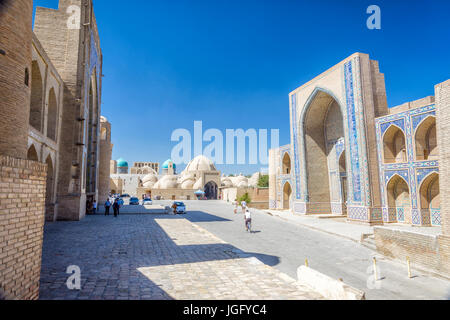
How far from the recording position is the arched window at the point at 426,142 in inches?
538

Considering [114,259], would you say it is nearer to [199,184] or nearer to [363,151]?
[363,151]

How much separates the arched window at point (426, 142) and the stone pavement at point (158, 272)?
35.5ft

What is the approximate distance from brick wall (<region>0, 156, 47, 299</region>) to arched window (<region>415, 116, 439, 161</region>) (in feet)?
49.9

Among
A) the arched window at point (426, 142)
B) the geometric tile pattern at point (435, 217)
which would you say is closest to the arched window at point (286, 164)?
the arched window at point (426, 142)

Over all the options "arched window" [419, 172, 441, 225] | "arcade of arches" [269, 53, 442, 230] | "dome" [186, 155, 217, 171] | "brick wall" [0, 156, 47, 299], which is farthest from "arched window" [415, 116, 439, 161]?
"dome" [186, 155, 217, 171]

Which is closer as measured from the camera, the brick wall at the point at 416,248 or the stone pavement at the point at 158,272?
the stone pavement at the point at 158,272

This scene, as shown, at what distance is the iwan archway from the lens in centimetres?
1938

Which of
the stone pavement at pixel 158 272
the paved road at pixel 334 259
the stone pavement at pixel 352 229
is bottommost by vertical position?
the paved road at pixel 334 259

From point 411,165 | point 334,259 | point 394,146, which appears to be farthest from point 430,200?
point 334,259

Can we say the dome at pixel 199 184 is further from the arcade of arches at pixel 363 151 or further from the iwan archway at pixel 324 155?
the iwan archway at pixel 324 155

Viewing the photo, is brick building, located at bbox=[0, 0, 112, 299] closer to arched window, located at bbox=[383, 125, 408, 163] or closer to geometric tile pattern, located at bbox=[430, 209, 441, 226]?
arched window, located at bbox=[383, 125, 408, 163]
